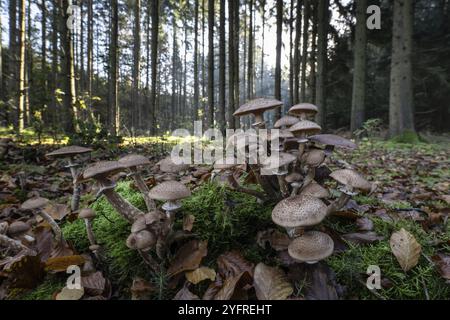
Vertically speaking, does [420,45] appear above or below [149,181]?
above

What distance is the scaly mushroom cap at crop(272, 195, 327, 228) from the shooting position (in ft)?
5.05

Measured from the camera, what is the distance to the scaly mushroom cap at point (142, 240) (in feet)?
5.38

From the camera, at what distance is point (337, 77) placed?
18.0m

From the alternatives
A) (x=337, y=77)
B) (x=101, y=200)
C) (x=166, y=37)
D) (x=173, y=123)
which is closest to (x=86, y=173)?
(x=101, y=200)

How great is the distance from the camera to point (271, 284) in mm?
1621

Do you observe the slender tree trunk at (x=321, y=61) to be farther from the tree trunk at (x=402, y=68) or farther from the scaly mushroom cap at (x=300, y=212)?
the scaly mushroom cap at (x=300, y=212)

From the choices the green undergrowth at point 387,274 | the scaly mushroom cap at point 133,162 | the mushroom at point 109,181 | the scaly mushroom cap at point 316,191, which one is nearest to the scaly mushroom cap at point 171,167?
the scaly mushroom cap at point 133,162

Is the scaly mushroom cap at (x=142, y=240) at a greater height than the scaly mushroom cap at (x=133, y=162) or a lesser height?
lesser

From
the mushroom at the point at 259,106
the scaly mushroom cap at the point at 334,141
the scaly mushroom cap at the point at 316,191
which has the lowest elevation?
the scaly mushroom cap at the point at 316,191

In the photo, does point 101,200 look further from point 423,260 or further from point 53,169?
point 53,169

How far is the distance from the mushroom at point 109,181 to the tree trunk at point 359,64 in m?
12.0

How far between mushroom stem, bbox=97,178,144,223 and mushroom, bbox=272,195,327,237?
1049 mm
